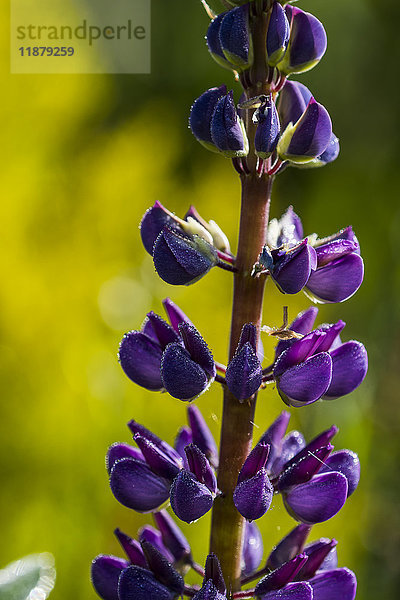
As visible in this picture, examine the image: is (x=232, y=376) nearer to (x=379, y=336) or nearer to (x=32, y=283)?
(x=32, y=283)

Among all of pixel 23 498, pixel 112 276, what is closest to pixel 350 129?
pixel 112 276

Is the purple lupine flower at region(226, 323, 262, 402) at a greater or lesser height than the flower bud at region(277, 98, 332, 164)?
lesser

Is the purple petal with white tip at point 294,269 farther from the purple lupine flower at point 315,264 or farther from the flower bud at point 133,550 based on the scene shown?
the flower bud at point 133,550

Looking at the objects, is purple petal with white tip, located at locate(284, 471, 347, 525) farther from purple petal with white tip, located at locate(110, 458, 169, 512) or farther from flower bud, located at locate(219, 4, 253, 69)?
flower bud, located at locate(219, 4, 253, 69)

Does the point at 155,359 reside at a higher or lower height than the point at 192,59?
lower

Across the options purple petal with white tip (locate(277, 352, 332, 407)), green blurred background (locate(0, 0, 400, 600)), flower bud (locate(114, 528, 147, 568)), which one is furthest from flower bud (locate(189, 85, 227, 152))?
green blurred background (locate(0, 0, 400, 600))

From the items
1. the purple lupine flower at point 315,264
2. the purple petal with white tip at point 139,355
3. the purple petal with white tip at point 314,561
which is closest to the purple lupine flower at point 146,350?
the purple petal with white tip at point 139,355

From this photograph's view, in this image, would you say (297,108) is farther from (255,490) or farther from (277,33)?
(255,490)
